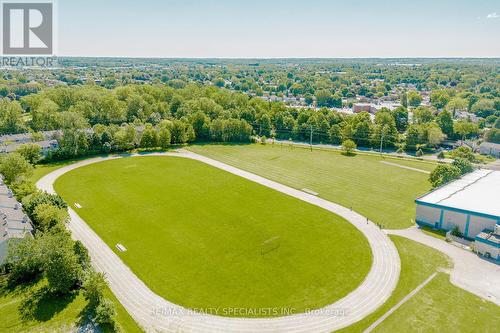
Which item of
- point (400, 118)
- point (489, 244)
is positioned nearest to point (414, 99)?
point (400, 118)

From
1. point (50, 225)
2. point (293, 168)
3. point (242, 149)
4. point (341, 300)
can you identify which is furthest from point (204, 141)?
point (341, 300)

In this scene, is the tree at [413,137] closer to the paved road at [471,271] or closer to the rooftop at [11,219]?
the paved road at [471,271]

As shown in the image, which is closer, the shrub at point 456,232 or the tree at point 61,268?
Result: the tree at point 61,268

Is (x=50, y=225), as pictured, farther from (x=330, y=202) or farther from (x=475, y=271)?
(x=475, y=271)

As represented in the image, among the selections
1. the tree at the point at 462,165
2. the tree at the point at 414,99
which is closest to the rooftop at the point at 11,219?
the tree at the point at 462,165

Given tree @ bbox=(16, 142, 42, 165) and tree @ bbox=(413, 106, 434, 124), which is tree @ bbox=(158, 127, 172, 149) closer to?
tree @ bbox=(16, 142, 42, 165)
